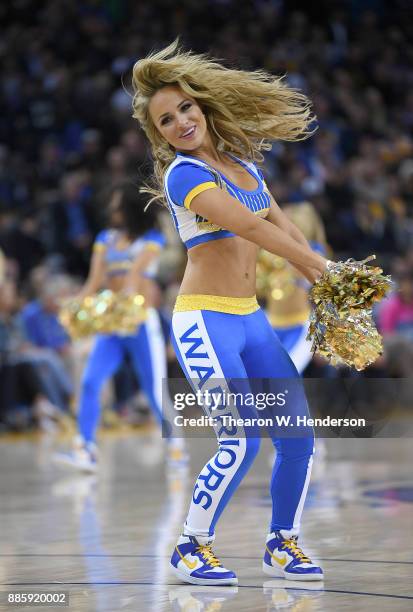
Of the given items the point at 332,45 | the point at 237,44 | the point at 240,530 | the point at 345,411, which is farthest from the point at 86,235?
the point at 345,411

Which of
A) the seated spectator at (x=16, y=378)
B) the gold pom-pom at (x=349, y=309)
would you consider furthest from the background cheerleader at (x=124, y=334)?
the gold pom-pom at (x=349, y=309)

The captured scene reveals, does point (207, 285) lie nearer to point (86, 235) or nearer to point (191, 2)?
point (86, 235)

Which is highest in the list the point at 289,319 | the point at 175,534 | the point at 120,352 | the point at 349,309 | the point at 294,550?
the point at 289,319

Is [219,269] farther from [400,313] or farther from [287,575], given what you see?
[400,313]

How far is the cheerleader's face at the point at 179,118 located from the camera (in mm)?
4508

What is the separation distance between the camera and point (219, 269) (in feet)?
14.5

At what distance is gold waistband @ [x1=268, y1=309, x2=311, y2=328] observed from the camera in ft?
30.2

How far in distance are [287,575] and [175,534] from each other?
1.40 meters

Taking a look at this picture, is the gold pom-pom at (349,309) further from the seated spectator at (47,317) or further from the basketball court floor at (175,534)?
the seated spectator at (47,317)

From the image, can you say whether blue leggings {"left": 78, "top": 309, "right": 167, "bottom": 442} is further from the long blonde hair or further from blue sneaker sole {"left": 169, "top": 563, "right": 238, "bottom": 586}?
blue sneaker sole {"left": 169, "top": 563, "right": 238, "bottom": 586}

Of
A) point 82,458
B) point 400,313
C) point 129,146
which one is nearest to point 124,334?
point 82,458

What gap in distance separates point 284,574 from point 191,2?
14.4 metres

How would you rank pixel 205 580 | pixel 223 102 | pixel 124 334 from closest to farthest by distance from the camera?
pixel 205 580, pixel 223 102, pixel 124 334

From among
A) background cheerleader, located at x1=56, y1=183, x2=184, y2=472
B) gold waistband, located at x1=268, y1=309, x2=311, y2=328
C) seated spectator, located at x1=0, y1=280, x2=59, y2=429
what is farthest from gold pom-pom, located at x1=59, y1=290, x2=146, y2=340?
seated spectator, located at x1=0, y1=280, x2=59, y2=429
